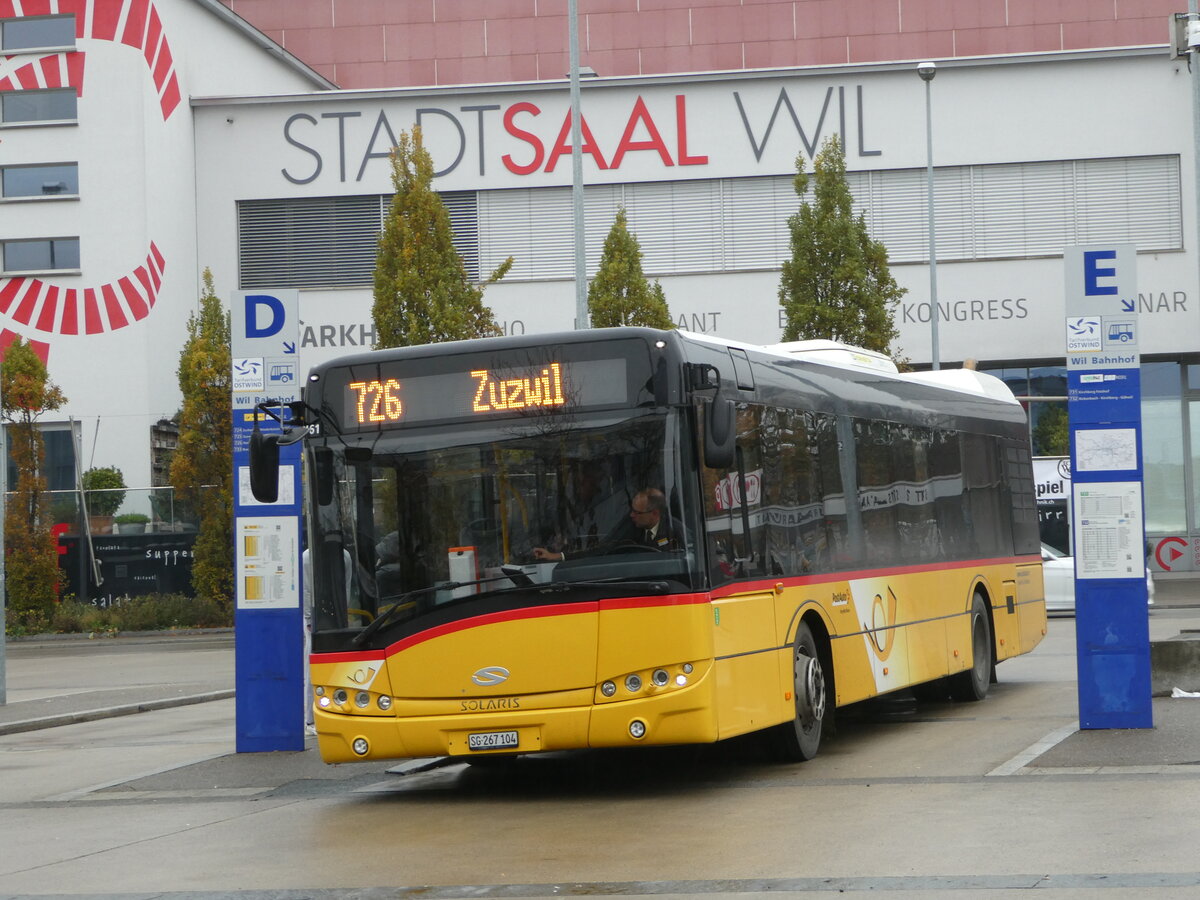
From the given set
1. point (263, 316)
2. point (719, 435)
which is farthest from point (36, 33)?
point (719, 435)

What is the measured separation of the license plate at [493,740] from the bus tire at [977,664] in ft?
22.5

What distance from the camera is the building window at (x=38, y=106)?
4109 cm

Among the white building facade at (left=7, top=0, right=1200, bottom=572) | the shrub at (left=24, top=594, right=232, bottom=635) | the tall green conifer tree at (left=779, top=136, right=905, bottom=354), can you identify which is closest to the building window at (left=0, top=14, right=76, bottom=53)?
the white building facade at (left=7, top=0, right=1200, bottom=572)

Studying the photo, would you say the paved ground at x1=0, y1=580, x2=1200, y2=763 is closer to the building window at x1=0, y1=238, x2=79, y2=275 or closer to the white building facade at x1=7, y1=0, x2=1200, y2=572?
the white building facade at x1=7, y1=0, x2=1200, y2=572

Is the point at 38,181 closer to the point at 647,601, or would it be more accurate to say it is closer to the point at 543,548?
the point at 543,548

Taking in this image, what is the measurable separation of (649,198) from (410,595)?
3116cm

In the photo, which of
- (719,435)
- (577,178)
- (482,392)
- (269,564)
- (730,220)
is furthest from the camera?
(730,220)

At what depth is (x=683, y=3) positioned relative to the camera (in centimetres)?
5278

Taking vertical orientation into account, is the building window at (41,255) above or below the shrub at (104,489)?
above

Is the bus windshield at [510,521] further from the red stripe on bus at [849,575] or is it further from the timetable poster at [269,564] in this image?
the timetable poster at [269,564]

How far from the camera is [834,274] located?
3319 centimetres

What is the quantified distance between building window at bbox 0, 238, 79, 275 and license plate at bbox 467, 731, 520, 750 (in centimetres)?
3298

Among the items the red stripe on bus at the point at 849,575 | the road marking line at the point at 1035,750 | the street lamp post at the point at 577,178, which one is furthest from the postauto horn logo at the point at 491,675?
the street lamp post at the point at 577,178

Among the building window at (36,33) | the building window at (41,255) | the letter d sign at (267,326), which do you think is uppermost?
the building window at (36,33)
